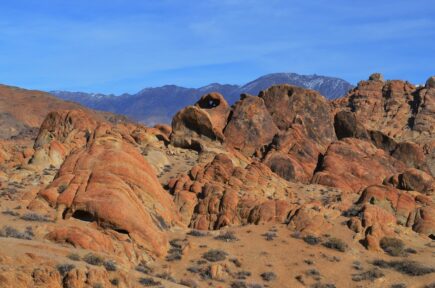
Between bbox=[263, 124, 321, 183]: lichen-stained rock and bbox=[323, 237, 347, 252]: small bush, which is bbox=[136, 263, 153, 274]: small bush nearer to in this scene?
bbox=[323, 237, 347, 252]: small bush

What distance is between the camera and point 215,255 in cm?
3023

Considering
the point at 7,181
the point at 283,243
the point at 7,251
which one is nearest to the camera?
the point at 7,251

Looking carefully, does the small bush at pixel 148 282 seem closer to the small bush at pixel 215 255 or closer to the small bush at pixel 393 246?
the small bush at pixel 215 255

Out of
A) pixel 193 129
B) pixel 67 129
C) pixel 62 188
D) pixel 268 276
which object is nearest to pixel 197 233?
pixel 268 276

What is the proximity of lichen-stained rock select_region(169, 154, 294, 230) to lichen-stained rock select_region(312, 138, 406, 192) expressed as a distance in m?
11.4

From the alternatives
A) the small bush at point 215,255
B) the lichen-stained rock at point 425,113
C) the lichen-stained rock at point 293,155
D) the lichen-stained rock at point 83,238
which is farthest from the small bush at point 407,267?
the lichen-stained rock at point 425,113

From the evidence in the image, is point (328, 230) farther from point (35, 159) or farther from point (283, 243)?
point (35, 159)

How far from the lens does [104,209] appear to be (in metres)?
28.7

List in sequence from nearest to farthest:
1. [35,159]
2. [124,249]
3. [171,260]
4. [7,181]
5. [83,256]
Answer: [83,256]
[124,249]
[171,260]
[7,181]
[35,159]

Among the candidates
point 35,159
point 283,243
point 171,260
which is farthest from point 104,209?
point 35,159

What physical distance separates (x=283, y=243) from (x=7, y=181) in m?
22.3

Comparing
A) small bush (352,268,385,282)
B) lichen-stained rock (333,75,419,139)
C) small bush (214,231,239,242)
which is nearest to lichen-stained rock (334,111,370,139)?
lichen-stained rock (333,75,419,139)

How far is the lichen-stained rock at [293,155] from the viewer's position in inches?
2226

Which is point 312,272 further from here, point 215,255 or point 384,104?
point 384,104
